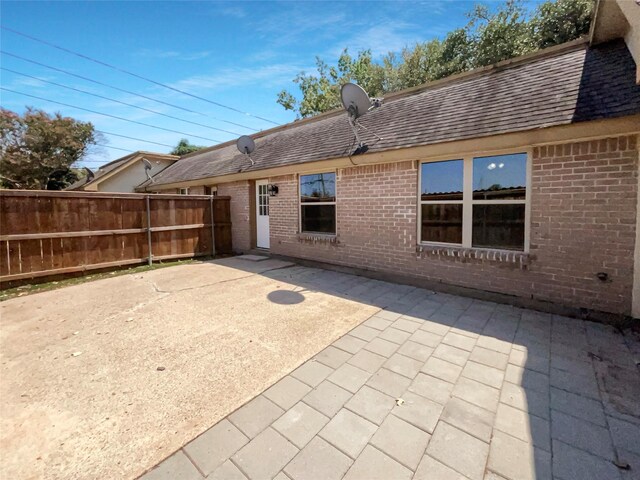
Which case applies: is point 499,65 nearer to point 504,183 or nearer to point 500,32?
point 504,183

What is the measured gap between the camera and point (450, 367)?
2906 millimetres

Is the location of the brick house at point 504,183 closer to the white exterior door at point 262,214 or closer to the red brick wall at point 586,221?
the red brick wall at point 586,221

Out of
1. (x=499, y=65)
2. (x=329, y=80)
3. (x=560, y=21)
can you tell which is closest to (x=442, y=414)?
(x=499, y=65)

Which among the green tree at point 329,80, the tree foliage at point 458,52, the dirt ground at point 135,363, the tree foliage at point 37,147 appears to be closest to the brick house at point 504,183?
the dirt ground at point 135,363

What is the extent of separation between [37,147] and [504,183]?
32.9m

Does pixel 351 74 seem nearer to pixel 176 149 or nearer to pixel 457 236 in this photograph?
pixel 457 236

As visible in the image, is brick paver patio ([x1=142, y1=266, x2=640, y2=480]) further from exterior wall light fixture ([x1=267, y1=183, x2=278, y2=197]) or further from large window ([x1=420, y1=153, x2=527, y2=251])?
exterior wall light fixture ([x1=267, y1=183, x2=278, y2=197])

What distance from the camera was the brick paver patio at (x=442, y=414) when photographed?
5.83 feet

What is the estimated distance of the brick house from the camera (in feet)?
12.6

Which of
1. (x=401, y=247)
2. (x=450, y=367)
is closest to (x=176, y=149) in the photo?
(x=401, y=247)

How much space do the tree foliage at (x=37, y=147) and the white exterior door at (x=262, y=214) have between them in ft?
81.8

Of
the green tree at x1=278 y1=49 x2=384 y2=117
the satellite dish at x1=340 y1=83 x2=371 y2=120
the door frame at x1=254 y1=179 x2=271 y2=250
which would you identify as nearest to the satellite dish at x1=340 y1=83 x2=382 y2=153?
the satellite dish at x1=340 y1=83 x2=371 y2=120

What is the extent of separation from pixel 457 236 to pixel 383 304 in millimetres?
2003

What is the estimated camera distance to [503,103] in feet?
16.5
